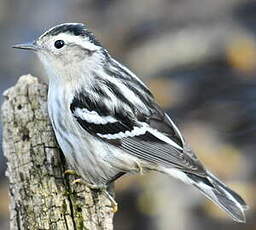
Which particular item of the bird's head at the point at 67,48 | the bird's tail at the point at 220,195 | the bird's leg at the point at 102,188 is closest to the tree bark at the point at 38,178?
the bird's leg at the point at 102,188

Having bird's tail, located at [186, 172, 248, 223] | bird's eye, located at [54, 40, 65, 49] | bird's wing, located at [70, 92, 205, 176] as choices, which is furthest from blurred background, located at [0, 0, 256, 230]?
bird's eye, located at [54, 40, 65, 49]

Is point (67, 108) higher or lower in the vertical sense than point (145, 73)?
lower

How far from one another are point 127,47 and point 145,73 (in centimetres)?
64

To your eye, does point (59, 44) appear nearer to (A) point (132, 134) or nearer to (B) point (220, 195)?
(A) point (132, 134)

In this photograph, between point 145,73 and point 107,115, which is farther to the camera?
point 145,73

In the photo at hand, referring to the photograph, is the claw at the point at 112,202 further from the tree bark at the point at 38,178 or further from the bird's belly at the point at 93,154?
the bird's belly at the point at 93,154

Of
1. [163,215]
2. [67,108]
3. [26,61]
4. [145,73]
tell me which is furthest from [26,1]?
[67,108]

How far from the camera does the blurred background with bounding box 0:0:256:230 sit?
8180 millimetres

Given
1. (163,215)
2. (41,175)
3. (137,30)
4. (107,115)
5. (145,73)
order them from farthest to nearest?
(137,30) < (145,73) < (163,215) < (107,115) < (41,175)

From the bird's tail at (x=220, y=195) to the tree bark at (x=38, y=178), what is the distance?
0.74 meters

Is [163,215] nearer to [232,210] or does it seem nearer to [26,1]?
[232,210]

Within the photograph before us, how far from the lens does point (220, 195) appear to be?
6.42 m

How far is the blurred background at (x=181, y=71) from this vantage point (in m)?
8.18

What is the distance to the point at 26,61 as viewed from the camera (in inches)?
409
